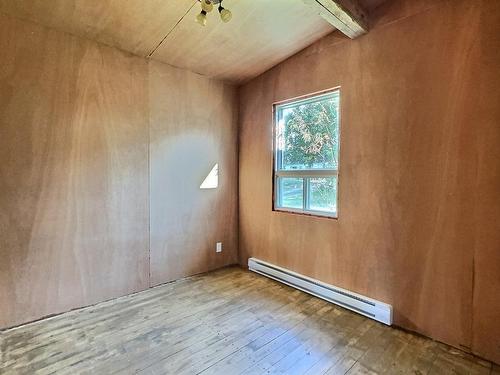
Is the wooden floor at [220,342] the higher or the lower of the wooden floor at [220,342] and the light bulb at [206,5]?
the lower

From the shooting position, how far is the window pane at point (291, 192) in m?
3.01

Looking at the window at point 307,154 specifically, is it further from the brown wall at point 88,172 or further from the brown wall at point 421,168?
the brown wall at point 88,172

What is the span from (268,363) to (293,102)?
254 cm

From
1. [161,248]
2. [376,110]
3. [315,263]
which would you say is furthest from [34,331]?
[376,110]

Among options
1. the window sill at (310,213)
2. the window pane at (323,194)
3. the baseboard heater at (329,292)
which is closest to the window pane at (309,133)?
the window pane at (323,194)

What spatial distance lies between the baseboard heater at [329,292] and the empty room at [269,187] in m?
0.02

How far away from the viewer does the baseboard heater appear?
224 centimetres

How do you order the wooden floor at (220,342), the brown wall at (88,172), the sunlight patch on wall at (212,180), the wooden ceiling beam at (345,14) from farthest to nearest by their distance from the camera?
the sunlight patch on wall at (212,180)
the brown wall at (88,172)
the wooden ceiling beam at (345,14)
the wooden floor at (220,342)

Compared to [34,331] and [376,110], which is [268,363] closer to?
[34,331]

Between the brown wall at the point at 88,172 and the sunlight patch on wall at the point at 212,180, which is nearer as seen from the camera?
the brown wall at the point at 88,172

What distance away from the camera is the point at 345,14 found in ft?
6.84

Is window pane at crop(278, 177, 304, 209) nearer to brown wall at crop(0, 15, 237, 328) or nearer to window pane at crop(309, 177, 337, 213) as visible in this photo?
window pane at crop(309, 177, 337, 213)

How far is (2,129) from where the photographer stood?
204 centimetres

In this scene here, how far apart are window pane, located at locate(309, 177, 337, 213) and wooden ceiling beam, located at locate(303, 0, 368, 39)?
4.45ft
